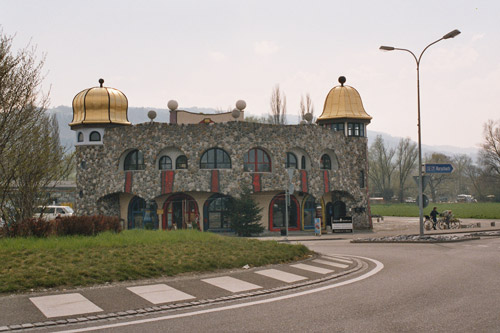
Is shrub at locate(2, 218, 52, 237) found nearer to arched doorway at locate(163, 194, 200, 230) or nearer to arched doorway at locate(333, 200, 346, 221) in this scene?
arched doorway at locate(163, 194, 200, 230)

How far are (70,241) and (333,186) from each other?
2717 cm

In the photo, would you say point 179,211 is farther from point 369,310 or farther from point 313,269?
point 369,310

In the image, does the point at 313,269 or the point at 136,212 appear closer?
the point at 313,269

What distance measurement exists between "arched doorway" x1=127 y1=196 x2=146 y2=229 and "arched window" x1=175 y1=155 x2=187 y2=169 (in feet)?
15.0

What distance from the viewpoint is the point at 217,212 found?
36.2 metres

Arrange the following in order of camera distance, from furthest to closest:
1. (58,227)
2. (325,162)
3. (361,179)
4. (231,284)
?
(361,179), (325,162), (58,227), (231,284)

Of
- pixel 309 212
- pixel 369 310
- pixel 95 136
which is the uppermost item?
pixel 95 136

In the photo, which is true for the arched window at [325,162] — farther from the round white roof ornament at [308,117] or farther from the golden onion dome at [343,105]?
the golden onion dome at [343,105]

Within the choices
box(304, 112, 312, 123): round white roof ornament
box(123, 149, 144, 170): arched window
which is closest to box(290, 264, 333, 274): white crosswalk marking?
Result: box(123, 149, 144, 170): arched window

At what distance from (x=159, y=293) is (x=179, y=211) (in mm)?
27428

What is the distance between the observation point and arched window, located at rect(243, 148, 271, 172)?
35531 mm

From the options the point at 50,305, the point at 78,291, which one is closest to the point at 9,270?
the point at 78,291

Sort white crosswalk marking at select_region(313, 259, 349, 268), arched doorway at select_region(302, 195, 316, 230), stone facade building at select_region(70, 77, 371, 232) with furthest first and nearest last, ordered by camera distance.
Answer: arched doorway at select_region(302, 195, 316, 230) → stone facade building at select_region(70, 77, 371, 232) → white crosswalk marking at select_region(313, 259, 349, 268)

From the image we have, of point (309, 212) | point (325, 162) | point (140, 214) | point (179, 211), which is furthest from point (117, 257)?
point (325, 162)
